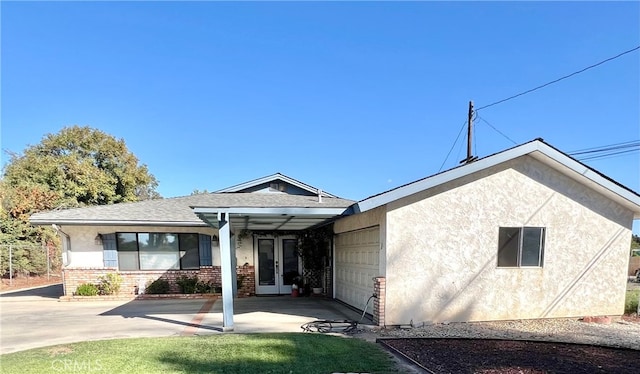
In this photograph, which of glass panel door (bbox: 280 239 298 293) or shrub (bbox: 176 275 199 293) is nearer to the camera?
shrub (bbox: 176 275 199 293)

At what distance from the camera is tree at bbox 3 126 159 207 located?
23016 mm

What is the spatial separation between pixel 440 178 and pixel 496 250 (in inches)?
89.7

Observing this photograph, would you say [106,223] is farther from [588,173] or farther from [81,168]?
[81,168]

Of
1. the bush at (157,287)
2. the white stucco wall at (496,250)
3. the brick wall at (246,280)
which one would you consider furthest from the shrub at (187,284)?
the white stucco wall at (496,250)

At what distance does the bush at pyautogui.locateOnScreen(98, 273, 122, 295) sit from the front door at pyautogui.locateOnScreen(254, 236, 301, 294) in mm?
4768

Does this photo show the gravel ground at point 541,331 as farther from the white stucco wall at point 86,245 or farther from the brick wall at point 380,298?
the white stucco wall at point 86,245

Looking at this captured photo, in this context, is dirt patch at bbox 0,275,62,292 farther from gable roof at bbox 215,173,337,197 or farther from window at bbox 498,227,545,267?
window at bbox 498,227,545,267

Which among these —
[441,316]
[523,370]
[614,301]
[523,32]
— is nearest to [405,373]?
[523,370]

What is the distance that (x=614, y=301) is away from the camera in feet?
27.8

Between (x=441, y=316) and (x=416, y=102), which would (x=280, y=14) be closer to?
(x=416, y=102)

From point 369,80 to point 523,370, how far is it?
1161 centimetres

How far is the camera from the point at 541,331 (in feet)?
23.4

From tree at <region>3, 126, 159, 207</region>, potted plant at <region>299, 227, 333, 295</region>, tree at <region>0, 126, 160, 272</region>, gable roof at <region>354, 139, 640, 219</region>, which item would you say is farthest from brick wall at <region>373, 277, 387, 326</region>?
tree at <region>3, 126, 159, 207</region>

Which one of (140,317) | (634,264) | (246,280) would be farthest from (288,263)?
(634,264)
